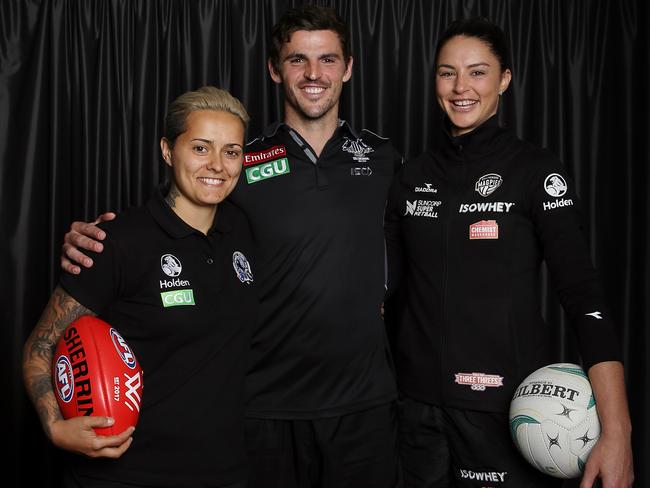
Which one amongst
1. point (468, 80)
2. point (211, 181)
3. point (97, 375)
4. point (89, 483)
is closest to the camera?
point (97, 375)

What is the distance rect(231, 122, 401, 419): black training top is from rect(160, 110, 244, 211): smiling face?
254 millimetres

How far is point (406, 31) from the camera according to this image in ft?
10.0

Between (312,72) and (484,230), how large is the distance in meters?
0.70

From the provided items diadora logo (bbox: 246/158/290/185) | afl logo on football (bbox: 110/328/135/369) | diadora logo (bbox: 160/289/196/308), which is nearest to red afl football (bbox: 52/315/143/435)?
afl logo on football (bbox: 110/328/135/369)

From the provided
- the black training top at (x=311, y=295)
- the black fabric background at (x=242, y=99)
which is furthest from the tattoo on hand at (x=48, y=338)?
the black fabric background at (x=242, y=99)

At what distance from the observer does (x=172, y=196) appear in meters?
1.87

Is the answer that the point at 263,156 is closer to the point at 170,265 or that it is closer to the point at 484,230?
the point at 170,265

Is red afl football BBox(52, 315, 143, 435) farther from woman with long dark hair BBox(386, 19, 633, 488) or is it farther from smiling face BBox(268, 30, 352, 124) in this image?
smiling face BBox(268, 30, 352, 124)

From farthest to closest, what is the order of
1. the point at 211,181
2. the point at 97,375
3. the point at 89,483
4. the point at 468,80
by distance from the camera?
the point at 468,80 < the point at 211,181 < the point at 89,483 < the point at 97,375

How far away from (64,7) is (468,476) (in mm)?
2394

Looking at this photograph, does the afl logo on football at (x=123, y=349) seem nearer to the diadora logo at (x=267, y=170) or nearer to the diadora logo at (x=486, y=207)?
the diadora logo at (x=267, y=170)

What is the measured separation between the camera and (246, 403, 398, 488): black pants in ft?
6.62

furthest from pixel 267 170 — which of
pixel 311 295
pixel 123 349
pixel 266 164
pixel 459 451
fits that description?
pixel 459 451

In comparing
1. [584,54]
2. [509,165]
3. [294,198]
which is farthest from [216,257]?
[584,54]
